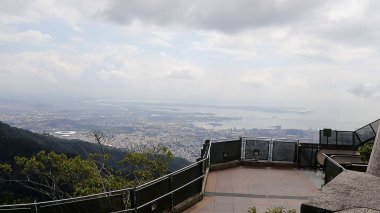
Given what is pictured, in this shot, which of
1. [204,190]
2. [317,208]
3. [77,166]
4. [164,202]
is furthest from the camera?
[77,166]

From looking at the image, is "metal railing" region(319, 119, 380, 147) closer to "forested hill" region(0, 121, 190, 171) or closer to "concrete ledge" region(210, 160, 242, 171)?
"concrete ledge" region(210, 160, 242, 171)

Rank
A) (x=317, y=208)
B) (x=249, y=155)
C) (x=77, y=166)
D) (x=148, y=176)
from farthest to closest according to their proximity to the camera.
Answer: (x=77, y=166) < (x=148, y=176) < (x=249, y=155) < (x=317, y=208)

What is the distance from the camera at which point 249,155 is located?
16.5 metres

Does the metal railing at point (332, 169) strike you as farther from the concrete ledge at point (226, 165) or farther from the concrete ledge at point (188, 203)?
the concrete ledge at point (226, 165)

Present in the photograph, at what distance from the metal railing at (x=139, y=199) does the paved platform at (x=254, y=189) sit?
0.65 metres

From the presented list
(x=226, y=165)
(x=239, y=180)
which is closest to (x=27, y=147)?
(x=226, y=165)

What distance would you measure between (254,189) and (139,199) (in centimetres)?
552

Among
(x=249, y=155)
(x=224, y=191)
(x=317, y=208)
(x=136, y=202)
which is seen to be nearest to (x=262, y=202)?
(x=224, y=191)

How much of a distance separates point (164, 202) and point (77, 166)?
11978mm

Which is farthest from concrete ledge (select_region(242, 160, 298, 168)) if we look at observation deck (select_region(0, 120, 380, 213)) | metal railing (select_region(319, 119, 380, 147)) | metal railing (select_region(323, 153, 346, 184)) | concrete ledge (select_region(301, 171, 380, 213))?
→ concrete ledge (select_region(301, 171, 380, 213))

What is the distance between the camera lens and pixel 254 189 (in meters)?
12.4

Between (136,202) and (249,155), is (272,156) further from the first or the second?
(136,202)

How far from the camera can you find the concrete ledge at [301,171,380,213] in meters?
3.87

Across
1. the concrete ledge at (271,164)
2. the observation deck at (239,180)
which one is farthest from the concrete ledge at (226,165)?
the concrete ledge at (271,164)
